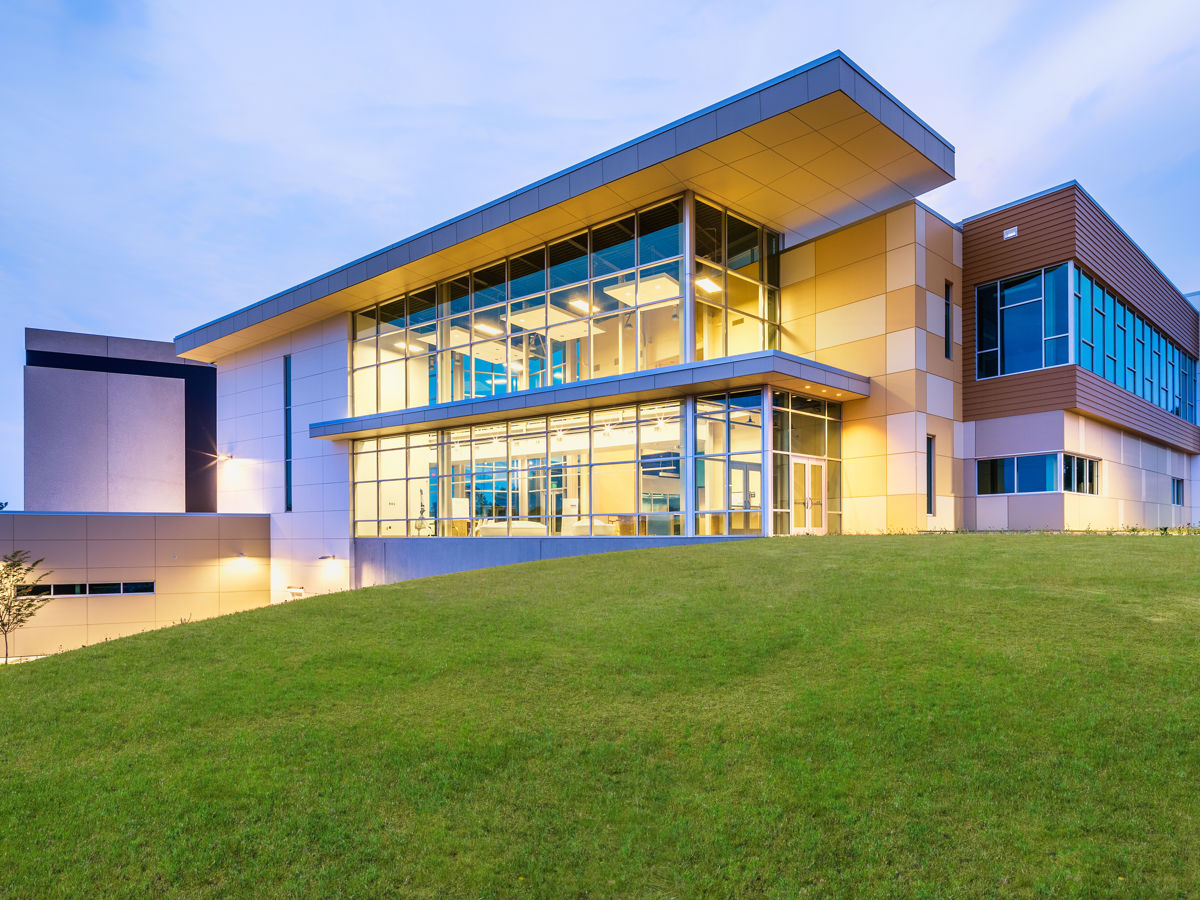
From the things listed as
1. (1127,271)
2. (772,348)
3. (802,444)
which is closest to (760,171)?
(772,348)

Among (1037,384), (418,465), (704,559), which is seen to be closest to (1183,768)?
(704,559)

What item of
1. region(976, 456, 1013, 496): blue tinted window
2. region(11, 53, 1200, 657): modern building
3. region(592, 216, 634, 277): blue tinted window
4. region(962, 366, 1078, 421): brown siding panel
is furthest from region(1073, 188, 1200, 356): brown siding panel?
region(592, 216, 634, 277): blue tinted window

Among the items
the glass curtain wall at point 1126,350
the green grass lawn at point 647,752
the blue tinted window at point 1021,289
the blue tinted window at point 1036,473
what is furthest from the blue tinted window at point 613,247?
the green grass lawn at point 647,752

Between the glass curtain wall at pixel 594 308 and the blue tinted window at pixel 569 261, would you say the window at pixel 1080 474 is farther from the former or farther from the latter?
the blue tinted window at pixel 569 261

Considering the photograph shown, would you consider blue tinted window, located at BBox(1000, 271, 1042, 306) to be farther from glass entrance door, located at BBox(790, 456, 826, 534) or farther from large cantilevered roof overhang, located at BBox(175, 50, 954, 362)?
glass entrance door, located at BBox(790, 456, 826, 534)

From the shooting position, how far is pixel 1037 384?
2153 cm

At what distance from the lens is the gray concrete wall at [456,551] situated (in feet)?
68.2

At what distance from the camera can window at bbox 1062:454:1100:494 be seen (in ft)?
70.4

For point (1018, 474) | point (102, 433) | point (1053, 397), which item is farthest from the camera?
point (102, 433)

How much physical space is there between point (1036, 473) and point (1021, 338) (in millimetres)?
4144

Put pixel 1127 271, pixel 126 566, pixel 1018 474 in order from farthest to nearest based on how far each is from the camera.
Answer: pixel 126 566, pixel 1127 271, pixel 1018 474

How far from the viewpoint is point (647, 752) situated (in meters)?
5.91

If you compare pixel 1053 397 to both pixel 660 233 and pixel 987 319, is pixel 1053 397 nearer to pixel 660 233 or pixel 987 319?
pixel 987 319

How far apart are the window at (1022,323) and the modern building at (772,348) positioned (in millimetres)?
62
